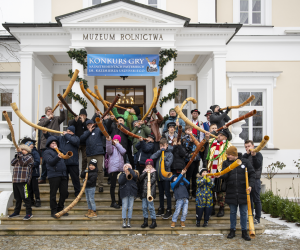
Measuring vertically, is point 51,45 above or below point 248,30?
below

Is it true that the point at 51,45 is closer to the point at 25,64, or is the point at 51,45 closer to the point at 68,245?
the point at 25,64

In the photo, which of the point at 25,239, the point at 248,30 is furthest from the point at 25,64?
the point at 248,30

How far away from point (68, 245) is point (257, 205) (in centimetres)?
427

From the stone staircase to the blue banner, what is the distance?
14.3ft

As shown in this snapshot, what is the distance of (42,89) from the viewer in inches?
528

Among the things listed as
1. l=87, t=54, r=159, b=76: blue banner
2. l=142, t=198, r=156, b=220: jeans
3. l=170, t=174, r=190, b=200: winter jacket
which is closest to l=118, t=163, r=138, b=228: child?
l=142, t=198, r=156, b=220: jeans

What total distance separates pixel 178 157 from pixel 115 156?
1559 millimetres

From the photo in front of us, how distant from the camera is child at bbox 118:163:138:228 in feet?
22.4

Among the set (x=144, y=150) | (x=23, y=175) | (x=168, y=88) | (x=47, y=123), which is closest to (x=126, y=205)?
(x=144, y=150)

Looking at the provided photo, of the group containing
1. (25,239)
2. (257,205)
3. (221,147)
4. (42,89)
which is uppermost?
(42,89)

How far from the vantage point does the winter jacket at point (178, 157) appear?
7391 millimetres

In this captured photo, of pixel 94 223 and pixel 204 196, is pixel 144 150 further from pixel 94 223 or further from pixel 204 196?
pixel 94 223

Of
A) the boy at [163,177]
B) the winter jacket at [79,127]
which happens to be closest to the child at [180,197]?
the boy at [163,177]

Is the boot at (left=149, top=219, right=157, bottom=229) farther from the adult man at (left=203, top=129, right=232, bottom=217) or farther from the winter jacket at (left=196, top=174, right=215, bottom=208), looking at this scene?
the adult man at (left=203, top=129, right=232, bottom=217)
